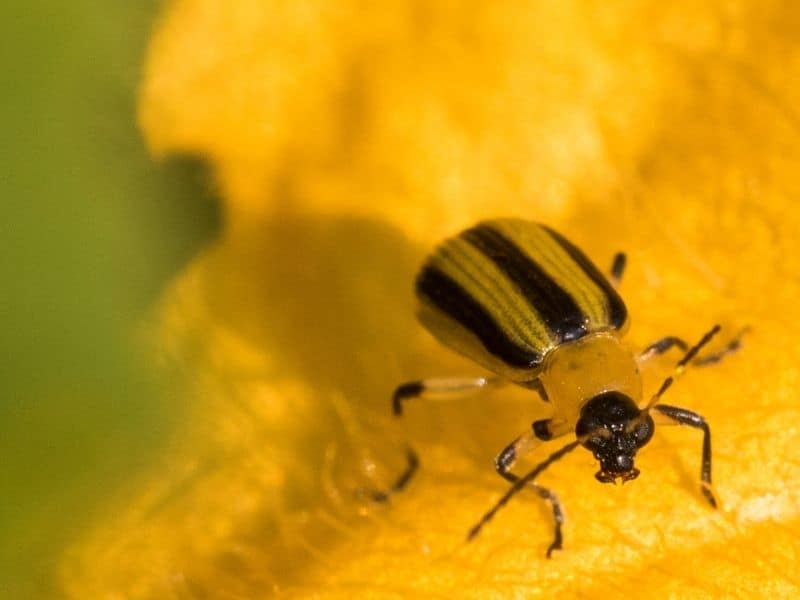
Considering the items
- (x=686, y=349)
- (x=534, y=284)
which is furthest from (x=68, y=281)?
(x=686, y=349)

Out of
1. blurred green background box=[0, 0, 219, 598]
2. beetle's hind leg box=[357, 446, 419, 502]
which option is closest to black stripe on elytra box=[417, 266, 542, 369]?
beetle's hind leg box=[357, 446, 419, 502]

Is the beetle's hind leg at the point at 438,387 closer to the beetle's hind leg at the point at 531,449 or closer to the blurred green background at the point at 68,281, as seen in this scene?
the beetle's hind leg at the point at 531,449

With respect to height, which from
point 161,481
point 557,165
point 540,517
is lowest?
point 161,481

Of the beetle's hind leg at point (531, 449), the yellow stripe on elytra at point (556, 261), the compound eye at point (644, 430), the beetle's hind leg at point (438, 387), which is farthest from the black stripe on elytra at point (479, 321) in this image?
the compound eye at point (644, 430)

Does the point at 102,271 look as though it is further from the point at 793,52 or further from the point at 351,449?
the point at 793,52

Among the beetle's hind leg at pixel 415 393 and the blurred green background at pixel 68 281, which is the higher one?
the blurred green background at pixel 68 281

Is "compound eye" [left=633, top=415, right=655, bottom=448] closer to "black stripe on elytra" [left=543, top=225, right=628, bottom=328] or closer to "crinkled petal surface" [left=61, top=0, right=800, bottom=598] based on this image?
"crinkled petal surface" [left=61, top=0, right=800, bottom=598]

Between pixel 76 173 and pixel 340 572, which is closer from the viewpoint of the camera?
pixel 340 572

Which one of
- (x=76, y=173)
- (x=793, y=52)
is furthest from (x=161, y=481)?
(x=793, y=52)
